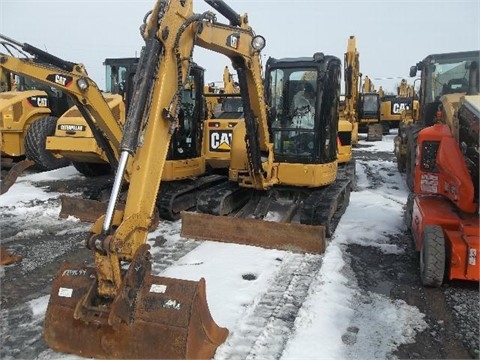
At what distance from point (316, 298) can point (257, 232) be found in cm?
153

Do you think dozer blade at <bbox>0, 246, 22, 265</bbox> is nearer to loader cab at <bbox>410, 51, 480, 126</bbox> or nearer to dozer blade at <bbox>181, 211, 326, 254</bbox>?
dozer blade at <bbox>181, 211, 326, 254</bbox>

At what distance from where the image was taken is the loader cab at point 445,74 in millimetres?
9102

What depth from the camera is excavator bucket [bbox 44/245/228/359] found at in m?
2.90

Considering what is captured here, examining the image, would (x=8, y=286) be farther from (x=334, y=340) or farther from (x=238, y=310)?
(x=334, y=340)

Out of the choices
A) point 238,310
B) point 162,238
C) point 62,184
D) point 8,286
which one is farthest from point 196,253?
point 62,184

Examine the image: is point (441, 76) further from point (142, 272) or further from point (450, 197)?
point (142, 272)

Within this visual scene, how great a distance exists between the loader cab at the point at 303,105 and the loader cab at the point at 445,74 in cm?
367

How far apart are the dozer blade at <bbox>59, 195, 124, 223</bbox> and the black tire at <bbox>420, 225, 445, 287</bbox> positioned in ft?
14.3

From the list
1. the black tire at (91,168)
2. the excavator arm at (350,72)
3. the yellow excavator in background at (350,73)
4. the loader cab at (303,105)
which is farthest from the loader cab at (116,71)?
the excavator arm at (350,72)

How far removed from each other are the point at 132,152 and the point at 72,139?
17.9 ft

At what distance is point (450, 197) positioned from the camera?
4.79 metres

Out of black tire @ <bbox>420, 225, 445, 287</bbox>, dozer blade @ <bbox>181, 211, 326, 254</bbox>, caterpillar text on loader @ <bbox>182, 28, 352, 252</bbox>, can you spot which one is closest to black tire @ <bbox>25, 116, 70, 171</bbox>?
caterpillar text on loader @ <bbox>182, 28, 352, 252</bbox>

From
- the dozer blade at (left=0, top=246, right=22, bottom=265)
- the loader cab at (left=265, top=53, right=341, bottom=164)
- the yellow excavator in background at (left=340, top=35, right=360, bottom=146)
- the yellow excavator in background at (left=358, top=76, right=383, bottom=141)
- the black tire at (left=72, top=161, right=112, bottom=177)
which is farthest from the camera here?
the yellow excavator in background at (left=358, top=76, right=383, bottom=141)

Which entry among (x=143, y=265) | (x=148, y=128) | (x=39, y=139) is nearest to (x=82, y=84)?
(x=148, y=128)
